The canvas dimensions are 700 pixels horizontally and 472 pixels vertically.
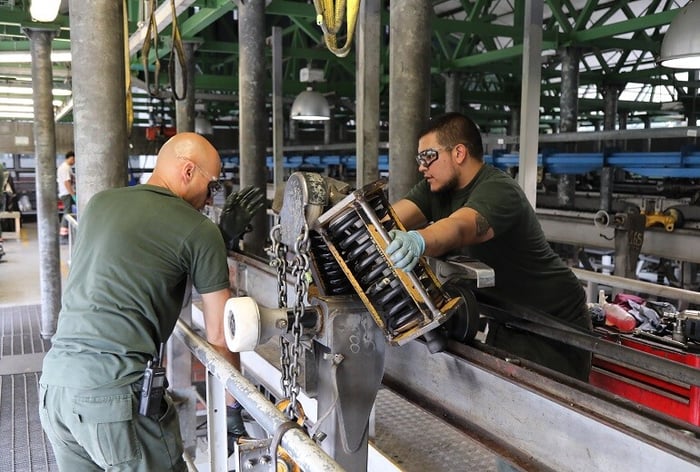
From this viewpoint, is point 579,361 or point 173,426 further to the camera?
point 579,361

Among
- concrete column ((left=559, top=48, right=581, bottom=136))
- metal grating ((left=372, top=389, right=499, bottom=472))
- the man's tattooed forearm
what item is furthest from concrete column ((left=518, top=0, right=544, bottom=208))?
concrete column ((left=559, top=48, right=581, bottom=136))

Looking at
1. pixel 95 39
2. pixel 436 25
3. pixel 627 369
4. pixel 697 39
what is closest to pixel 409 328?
pixel 627 369

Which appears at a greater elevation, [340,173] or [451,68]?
[451,68]

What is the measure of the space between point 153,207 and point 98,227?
0.19 metres

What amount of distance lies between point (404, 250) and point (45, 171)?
20.6 feet

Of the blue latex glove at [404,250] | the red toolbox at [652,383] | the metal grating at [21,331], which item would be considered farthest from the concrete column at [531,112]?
the metal grating at [21,331]

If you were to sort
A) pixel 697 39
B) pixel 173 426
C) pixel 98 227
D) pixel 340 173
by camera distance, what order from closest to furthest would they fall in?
pixel 98 227 → pixel 173 426 → pixel 697 39 → pixel 340 173

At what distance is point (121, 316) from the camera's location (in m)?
2.02

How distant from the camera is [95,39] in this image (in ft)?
9.09

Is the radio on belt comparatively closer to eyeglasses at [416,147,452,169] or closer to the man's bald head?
the man's bald head

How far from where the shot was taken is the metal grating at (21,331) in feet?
Answer: 20.0

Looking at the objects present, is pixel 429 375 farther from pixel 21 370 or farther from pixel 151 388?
pixel 21 370

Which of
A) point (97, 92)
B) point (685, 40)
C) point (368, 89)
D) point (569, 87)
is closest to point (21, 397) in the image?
point (97, 92)

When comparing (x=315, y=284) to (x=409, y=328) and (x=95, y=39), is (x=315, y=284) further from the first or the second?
(x=95, y=39)
